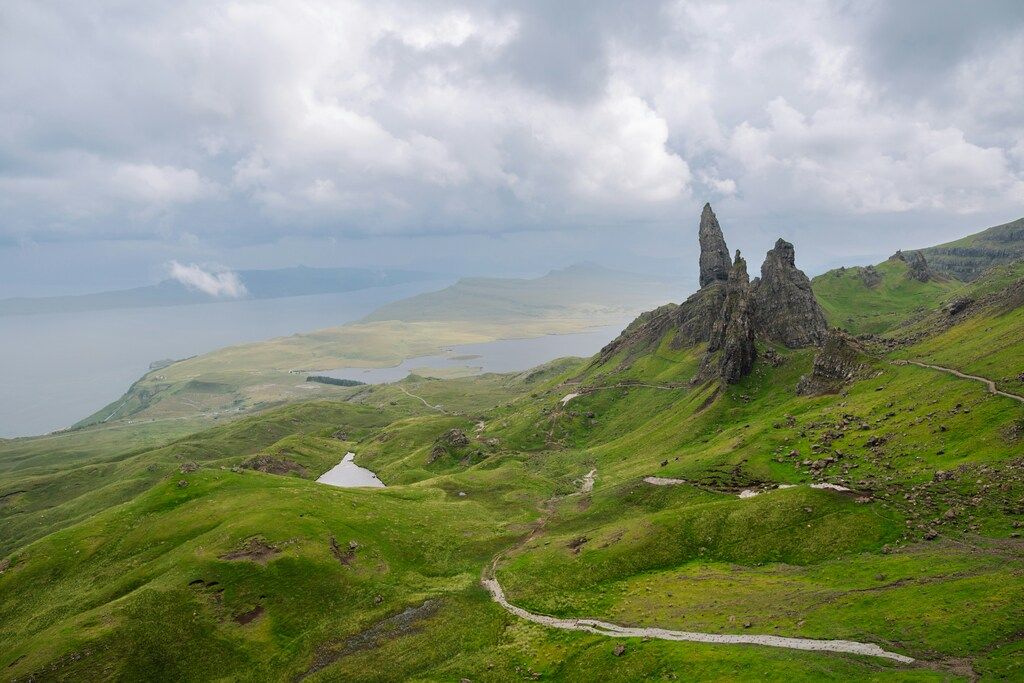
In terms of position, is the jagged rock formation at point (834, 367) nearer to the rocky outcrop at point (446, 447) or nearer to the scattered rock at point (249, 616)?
the rocky outcrop at point (446, 447)

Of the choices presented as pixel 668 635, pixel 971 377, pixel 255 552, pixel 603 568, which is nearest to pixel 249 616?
pixel 255 552

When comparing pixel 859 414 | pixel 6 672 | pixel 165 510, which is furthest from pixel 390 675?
pixel 859 414

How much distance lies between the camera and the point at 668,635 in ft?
187

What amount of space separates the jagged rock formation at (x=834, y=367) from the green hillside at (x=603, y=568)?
1592 centimetres

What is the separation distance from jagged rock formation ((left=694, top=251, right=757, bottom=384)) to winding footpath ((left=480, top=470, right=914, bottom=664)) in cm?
11461

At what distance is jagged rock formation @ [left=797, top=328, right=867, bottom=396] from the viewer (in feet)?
439

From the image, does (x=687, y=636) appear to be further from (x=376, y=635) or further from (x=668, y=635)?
(x=376, y=635)

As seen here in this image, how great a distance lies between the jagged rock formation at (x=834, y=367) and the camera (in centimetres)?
13375

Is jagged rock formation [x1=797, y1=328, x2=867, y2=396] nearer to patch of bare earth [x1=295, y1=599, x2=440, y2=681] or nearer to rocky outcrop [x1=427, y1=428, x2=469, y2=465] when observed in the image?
patch of bare earth [x1=295, y1=599, x2=440, y2=681]

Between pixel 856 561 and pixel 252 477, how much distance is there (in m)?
108

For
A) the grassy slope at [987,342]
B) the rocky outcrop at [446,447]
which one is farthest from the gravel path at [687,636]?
the rocky outcrop at [446,447]

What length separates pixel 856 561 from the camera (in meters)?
62.8

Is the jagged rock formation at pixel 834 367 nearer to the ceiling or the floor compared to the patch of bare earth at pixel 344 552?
nearer to the ceiling

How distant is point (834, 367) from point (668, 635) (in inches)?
4301
